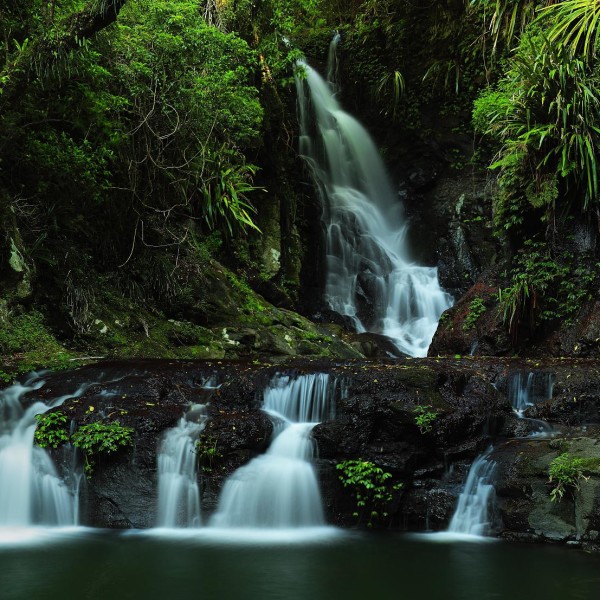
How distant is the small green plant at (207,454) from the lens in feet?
19.2

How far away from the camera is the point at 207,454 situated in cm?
584

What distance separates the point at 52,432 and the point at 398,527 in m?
3.23

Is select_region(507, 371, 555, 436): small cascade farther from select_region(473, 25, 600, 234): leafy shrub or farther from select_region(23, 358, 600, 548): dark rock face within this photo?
select_region(473, 25, 600, 234): leafy shrub

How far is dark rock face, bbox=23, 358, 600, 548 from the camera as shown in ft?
17.5

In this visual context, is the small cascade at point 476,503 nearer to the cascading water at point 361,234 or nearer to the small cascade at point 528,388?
the small cascade at point 528,388

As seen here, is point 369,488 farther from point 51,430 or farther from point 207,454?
point 51,430

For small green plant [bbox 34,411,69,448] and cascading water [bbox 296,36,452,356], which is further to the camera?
cascading water [bbox 296,36,452,356]

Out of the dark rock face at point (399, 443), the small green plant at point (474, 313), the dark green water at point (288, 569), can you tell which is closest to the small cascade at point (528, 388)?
the dark rock face at point (399, 443)

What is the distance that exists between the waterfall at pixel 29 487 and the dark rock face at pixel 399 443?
17 cm

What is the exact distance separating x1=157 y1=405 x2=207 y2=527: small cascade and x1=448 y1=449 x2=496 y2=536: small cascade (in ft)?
7.40

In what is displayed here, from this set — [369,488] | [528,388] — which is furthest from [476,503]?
[528,388]

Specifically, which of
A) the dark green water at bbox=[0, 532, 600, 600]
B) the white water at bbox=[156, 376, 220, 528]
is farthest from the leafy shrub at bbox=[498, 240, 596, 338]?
the white water at bbox=[156, 376, 220, 528]

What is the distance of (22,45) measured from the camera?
7.88 m

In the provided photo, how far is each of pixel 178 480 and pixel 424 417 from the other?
227cm
